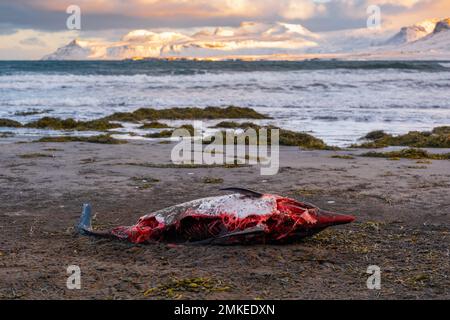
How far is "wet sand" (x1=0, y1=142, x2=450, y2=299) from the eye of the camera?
4.50m

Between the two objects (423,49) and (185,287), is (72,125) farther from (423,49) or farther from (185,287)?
(423,49)

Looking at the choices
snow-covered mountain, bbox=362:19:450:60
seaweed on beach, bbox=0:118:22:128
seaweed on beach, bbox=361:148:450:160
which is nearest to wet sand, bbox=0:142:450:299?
seaweed on beach, bbox=361:148:450:160

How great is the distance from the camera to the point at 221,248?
5.34 metres

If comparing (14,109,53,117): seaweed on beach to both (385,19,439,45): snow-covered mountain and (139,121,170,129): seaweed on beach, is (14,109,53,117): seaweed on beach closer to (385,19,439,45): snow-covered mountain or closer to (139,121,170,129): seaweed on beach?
(139,121,170,129): seaweed on beach

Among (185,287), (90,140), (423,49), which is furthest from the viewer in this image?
(423,49)

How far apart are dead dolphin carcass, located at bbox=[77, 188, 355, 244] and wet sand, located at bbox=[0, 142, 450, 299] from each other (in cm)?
15

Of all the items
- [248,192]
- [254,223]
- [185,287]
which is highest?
[248,192]

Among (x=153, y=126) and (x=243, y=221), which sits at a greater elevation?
(x=243, y=221)

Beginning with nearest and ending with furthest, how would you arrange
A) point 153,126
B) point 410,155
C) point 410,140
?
1. point 410,155
2. point 410,140
3. point 153,126

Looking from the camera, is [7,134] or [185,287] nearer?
[185,287]

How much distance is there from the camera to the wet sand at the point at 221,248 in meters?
4.50

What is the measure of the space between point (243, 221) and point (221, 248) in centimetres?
31

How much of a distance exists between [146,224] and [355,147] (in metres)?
9.01

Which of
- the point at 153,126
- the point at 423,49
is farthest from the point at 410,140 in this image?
the point at 423,49
